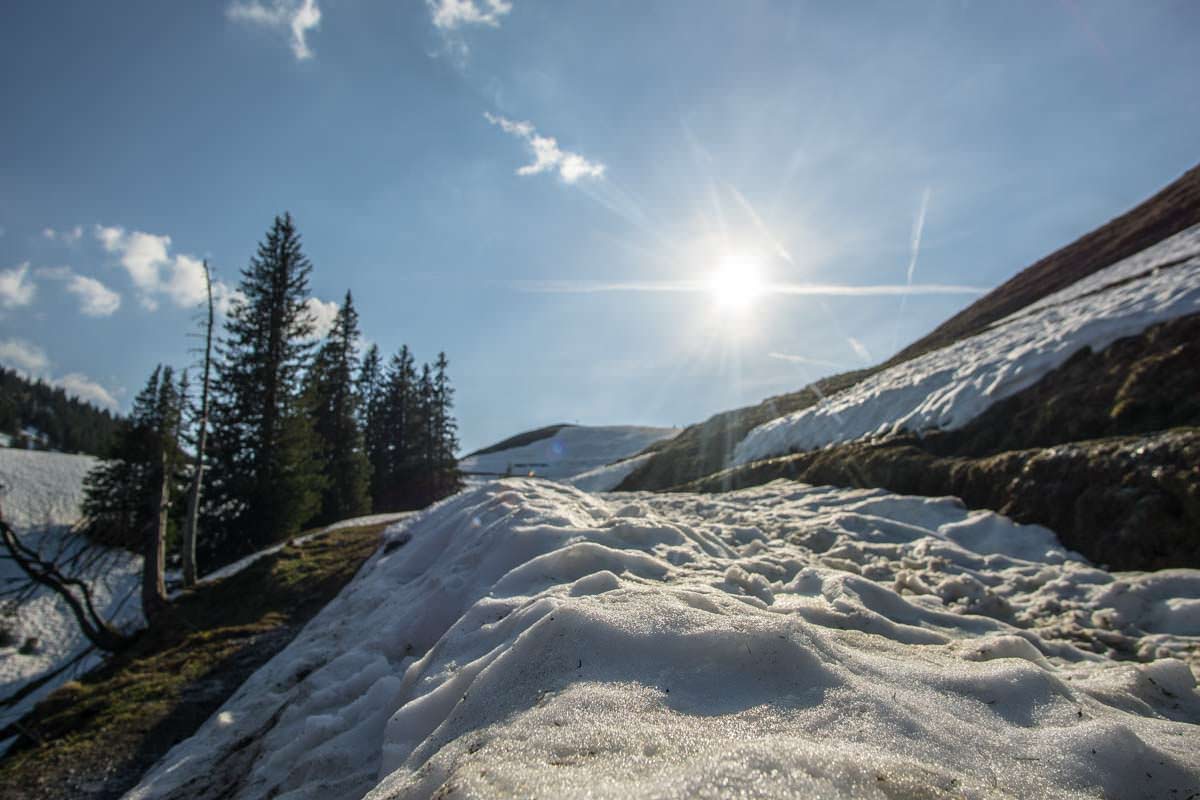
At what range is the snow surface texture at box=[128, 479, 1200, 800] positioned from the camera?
189 centimetres

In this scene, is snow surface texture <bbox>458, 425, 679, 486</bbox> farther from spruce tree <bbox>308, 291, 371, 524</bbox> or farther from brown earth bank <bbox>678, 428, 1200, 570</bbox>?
brown earth bank <bbox>678, 428, 1200, 570</bbox>

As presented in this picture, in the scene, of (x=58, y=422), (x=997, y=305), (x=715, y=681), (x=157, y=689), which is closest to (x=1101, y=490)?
(x=715, y=681)

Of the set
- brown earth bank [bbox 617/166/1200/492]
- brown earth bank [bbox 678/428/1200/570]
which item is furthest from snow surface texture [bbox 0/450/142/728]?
brown earth bank [bbox 617/166/1200/492]

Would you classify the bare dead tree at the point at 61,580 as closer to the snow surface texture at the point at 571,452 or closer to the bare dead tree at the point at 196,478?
the bare dead tree at the point at 196,478

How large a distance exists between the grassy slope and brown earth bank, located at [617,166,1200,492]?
597 inches

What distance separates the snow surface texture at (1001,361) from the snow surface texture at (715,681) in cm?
486

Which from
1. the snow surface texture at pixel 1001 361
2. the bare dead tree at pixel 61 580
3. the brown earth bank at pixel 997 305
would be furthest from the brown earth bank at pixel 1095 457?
the bare dead tree at pixel 61 580

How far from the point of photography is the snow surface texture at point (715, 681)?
6.19 feet

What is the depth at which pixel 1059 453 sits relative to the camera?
7414 millimetres

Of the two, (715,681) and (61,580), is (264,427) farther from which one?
(715,681)

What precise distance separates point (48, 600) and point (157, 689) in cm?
2322

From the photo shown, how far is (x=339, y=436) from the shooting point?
1100 inches

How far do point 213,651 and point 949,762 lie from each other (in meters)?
8.69

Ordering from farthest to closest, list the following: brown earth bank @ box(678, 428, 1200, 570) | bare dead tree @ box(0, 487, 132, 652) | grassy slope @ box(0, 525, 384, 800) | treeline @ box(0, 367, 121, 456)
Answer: treeline @ box(0, 367, 121, 456), bare dead tree @ box(0, 487, 132, 652), brown earth bank @ box(678, 428, 1200, 570), grassy slope @ box(0, 525, 384, 800)
